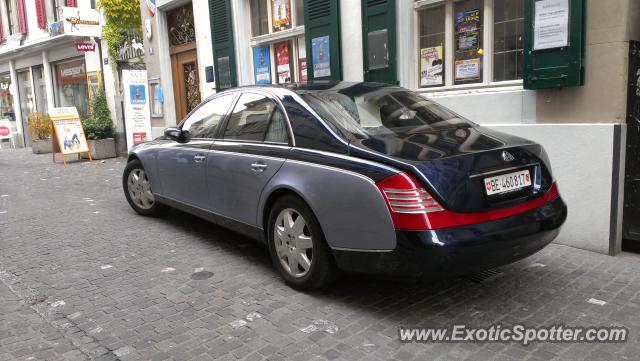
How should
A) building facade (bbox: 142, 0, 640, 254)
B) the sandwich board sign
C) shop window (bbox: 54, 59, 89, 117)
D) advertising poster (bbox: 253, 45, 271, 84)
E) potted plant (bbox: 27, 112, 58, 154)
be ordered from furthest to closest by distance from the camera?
shop window (bbox: 54, 59, 89, 117) < potted plant (bbox: 27, 112, 58, 154) < the sandwich board sign < advertising poster (bbox: 253, 45, 271, 84) < building facade (bbox: 142, 0, 640, 254)

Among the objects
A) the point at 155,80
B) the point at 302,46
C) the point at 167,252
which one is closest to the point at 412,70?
the point at 302,46

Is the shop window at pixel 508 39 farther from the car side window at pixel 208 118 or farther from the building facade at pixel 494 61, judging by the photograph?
the car side window at pixel 208 118

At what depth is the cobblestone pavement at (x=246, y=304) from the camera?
3088 mm

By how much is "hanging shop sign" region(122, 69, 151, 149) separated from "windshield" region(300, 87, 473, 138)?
8.66 m

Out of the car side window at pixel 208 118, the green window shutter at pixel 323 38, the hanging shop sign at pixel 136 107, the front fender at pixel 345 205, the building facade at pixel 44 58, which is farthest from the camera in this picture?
the building facade at pixel 44 58

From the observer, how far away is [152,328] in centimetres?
340

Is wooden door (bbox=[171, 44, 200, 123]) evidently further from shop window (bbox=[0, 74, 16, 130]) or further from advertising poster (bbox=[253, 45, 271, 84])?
shop window (bbox=[0, 74, 16, 130])

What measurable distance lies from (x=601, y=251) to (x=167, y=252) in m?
4.15

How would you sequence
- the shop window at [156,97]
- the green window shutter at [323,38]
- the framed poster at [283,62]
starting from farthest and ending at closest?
the shop window at [156,97] → the framed poster at [283,62] → the green window shutter at [323,38]

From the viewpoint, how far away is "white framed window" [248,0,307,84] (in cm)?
883

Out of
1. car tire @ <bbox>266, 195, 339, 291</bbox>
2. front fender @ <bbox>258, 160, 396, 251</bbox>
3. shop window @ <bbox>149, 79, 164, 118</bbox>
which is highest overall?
shop window @ <bbox>149, 79, 164, 118</bbox>

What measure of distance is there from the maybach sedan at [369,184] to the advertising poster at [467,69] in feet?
6.52

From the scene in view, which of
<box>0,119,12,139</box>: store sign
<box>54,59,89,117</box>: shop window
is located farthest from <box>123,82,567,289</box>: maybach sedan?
<box>0,119,12,139</box>: store sign

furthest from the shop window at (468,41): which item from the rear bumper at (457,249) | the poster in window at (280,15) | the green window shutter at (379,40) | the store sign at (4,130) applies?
the store sign at (4,130)
